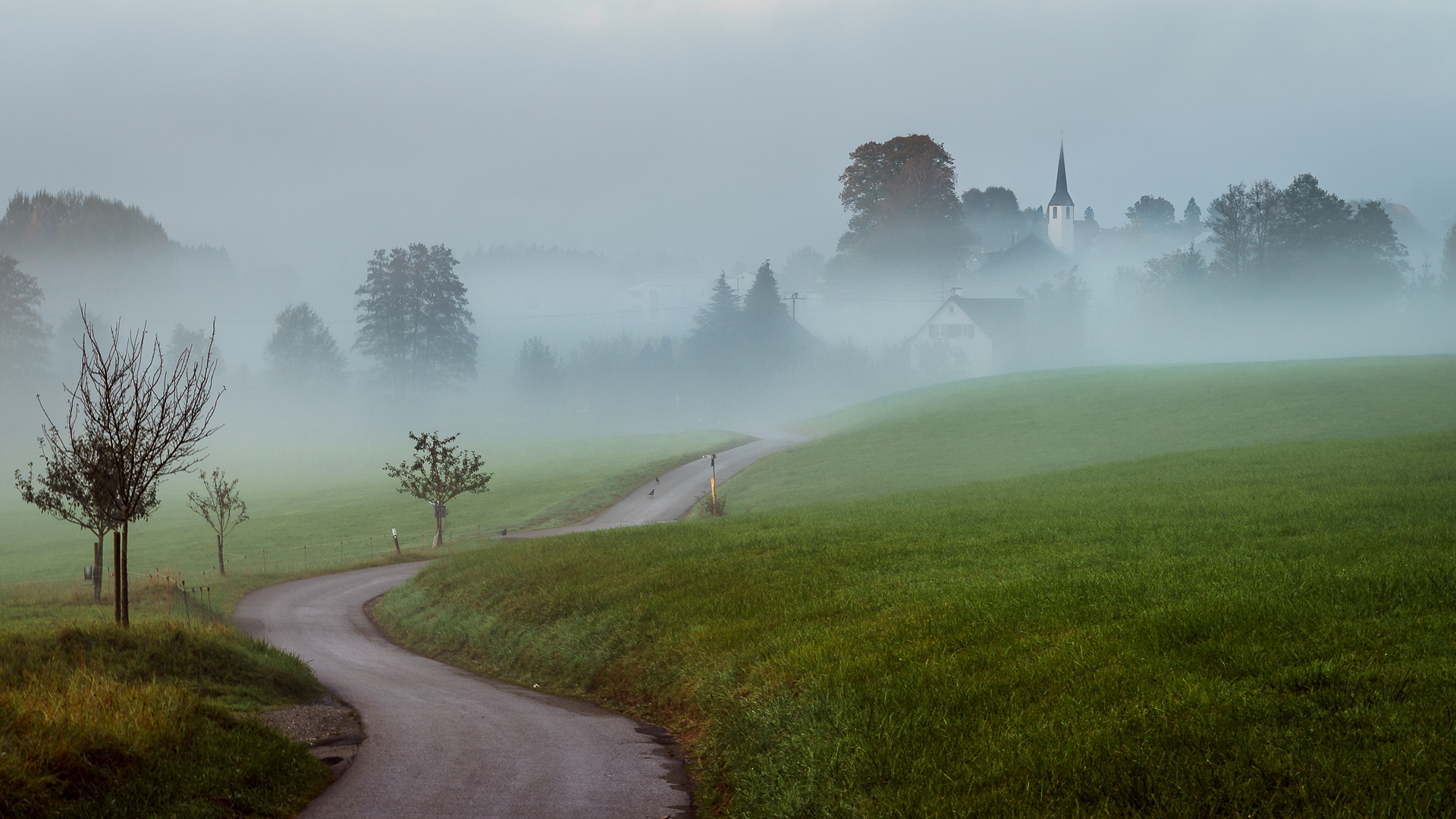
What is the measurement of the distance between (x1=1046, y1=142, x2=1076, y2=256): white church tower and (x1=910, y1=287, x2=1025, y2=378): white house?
42026 mm

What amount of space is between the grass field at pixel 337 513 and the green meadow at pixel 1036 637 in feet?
64.4

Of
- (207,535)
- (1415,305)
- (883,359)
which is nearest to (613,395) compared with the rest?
(883,359)

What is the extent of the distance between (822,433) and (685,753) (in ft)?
222

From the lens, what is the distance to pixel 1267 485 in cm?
2205

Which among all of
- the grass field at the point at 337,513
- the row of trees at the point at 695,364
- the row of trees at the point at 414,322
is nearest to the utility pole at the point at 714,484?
the grass field at the point at 337,513

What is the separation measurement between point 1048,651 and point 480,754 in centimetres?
646

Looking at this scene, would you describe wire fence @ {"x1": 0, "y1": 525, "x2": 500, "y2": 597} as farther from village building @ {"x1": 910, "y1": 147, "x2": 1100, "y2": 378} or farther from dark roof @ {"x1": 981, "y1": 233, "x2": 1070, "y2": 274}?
dark roof @ {"x1": 981, "y1": 233, "x2": 1070, "y2": 274}

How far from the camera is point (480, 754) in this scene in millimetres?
11414

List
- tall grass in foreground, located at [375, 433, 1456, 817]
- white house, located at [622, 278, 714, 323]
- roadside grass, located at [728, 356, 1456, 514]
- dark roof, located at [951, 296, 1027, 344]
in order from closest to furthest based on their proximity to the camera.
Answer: tall grass in foreground, located at [375, 433, 1456, 817] → roadside grass, located at [728, 356, 1456, 514] → dark roof, located at [951, 296, 1027, 344] → white house, located at [622, 278, 714, 323]

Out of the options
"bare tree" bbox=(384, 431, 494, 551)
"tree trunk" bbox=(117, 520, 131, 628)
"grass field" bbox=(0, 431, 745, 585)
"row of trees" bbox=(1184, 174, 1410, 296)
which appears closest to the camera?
"tree trunk" bbox=(117, 520, 131, 628)

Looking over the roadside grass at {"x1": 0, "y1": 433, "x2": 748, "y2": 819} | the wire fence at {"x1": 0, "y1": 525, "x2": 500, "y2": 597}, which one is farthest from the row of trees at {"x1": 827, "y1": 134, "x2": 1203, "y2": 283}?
the roadside grass at {"x1": 0, "y1": 433, "x2": 748, "y2": 819}

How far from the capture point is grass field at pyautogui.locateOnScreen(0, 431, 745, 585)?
44625 mm

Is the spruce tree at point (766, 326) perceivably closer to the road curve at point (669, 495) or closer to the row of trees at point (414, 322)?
the row of trees at point (414, 322)

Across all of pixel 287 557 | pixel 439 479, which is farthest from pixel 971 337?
pixel 287 557
